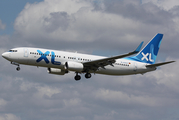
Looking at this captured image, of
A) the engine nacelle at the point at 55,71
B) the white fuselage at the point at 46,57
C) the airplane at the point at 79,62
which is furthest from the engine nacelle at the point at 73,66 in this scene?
the engine nacelle at the point at 55,71

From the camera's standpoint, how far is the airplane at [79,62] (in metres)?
60.6

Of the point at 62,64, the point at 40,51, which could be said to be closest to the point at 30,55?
the point at 40,51

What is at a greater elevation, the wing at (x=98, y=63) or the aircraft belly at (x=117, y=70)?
the wing at (x=98, y=63)

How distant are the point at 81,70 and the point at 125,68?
36.0ft

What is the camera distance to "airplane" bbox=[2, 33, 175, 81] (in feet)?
199

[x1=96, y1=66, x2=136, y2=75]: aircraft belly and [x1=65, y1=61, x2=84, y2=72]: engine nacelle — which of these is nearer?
[x1=65, y1=61, x2=84, y2=72]: engine nacelle

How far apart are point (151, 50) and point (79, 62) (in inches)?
822

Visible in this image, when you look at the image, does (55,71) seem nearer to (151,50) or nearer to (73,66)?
(73,66)

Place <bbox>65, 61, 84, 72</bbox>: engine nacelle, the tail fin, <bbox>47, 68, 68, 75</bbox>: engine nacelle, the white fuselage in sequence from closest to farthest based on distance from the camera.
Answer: the white fuselage
<bbox>65, 61, 84, 72</bbox>: engine nacelle
<bbox>47, 68, 68, 75</bbox>: engine nacelle
the tail fin

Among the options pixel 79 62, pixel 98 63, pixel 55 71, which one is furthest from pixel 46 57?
pixel 98 63

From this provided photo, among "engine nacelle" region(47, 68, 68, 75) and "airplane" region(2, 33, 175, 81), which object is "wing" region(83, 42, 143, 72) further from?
"engine nacelle" region(47, 68, 68, 75)

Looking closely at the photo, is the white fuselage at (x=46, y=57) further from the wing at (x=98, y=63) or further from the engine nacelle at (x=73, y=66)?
the wing at (x=98, y=63)

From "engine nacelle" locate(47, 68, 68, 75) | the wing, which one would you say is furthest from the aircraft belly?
"engine nacelle" locate(47, 68, 68, 75)

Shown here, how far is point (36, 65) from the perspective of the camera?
6147 centimetres
